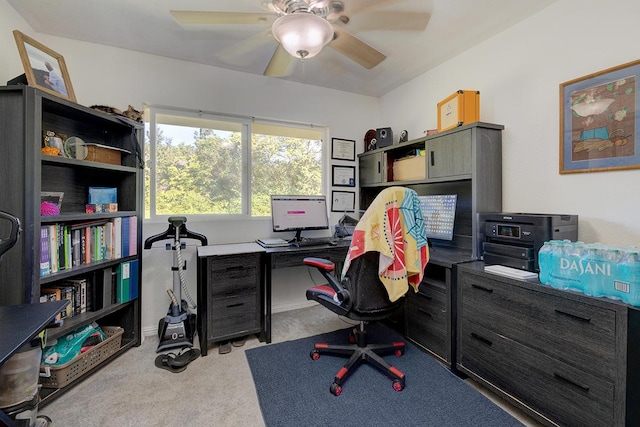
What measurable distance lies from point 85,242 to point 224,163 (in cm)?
133

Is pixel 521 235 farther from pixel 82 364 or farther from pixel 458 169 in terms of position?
pixel 82 364

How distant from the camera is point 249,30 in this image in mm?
2225

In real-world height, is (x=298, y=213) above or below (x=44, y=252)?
above

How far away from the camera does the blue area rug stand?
155cm

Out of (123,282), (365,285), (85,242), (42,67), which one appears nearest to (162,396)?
(123,282)

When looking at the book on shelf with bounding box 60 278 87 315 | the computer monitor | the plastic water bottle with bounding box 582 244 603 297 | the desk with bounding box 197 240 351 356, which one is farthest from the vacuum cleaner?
the plastic water bottle with bounding box 582 244 603 297

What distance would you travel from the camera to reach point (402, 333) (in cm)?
247

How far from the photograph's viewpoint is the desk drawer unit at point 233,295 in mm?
2248

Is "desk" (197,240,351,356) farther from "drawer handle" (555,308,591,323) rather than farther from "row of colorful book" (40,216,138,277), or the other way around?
"drawer handle" (555,308,591,323)

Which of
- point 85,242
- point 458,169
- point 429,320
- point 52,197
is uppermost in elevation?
point 458,169

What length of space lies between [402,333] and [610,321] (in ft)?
4.82

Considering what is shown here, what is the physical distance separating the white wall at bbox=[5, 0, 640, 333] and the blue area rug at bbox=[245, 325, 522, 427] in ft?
3.79

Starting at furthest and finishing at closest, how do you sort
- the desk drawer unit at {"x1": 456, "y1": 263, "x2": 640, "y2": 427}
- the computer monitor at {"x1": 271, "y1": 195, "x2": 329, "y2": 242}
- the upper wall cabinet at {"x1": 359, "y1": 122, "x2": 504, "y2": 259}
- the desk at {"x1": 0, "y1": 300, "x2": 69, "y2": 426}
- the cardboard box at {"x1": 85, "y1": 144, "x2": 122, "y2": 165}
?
the computer monitor at {"x1": 271, "y1": 195, "x2": 329, "y2": 242}
the upper wall cabinet at {"x1": 359, "y1": 122, "x2": 504, "y2": 259}
the cardboard box at {"x1": 85, "y1": 144, "x2": 122, "y2": 165}
the desk drawer unit at {"x1": 456, "y1": 263, "x2": 640, "y2": 427}
the desk at {"x1": 0, "y1": 300, "x2": 69, "y2": 426}

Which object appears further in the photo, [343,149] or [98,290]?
[343,149]
